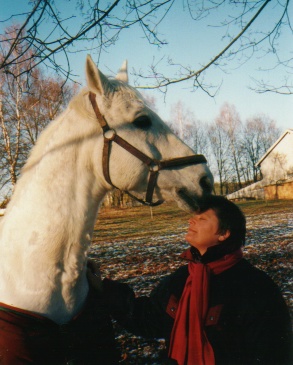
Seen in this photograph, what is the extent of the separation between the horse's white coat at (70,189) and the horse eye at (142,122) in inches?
1.0

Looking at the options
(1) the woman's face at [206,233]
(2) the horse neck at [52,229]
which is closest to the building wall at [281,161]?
(1) the woman's face at [206,233]

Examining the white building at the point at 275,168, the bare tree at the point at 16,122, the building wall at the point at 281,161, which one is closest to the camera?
the bare tree at the point at 16,122

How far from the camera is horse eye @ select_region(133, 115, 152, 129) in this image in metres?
2.18

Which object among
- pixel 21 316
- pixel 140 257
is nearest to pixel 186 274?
pixel 21 316

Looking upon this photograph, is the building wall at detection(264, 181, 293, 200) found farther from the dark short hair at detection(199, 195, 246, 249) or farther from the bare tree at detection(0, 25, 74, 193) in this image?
the dark short hair at detection(199, 195, 246, 249)

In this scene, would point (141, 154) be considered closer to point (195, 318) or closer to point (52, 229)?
point (52, 229)

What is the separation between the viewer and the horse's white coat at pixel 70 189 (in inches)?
70.8

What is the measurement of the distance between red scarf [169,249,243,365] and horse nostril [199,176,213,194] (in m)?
0.44

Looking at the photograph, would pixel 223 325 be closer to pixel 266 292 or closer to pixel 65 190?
pixel 266 292

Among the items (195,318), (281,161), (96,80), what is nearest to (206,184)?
(195,318)

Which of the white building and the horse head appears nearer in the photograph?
the horse head

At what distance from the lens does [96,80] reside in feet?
6.94

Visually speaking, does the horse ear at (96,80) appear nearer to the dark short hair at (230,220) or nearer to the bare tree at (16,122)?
the dark short hair at (230,220)

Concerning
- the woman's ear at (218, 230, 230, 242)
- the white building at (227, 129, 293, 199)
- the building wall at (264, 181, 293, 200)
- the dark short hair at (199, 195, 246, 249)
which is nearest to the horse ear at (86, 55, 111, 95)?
the dark short hair at (199, 195, 246, 249)
